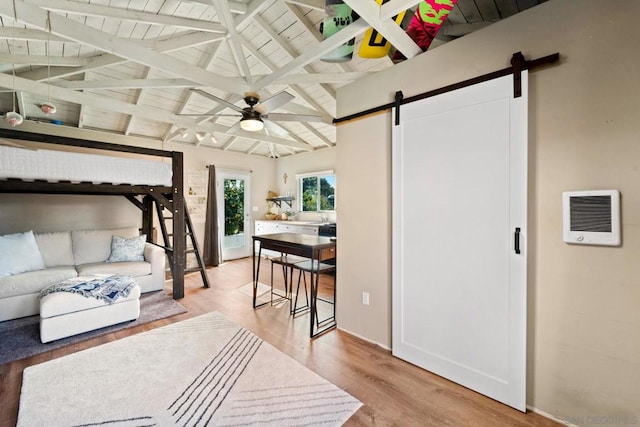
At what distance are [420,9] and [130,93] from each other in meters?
4.34

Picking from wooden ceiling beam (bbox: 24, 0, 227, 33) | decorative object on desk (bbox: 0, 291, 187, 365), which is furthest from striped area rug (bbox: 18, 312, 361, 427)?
wooden ceiling beam (bbox: 24, 0, 227, 33)

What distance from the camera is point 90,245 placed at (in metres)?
4.09

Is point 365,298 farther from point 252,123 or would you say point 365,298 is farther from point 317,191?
point 317,191

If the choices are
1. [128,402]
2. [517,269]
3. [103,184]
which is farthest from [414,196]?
[103,184]

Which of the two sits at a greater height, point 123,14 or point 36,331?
point 123,14

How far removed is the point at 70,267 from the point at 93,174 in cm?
138

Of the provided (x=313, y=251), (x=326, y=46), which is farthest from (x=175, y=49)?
(x=313, y=251)

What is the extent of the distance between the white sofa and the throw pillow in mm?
100

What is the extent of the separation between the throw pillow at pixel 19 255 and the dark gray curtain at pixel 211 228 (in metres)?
2.73

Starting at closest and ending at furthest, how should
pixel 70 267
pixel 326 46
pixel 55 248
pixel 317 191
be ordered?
pixel 326 46 < pixel 70 267 < pixel 55 248 < pixel 317 191

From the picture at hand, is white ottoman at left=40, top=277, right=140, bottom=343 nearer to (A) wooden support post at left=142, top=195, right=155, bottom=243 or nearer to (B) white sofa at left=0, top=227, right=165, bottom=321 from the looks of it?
(B) white sofa at left=0, top=227, right=165, bottom=321

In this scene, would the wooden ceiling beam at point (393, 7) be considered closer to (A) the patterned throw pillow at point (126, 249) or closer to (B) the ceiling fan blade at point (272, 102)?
(B) the ceiling fan blade at point (272, 102)

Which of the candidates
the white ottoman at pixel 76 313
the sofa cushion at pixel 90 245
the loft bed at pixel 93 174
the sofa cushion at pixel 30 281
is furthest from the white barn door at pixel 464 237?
the sofa cushion at pixel 90 245

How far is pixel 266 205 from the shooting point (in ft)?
24.1
